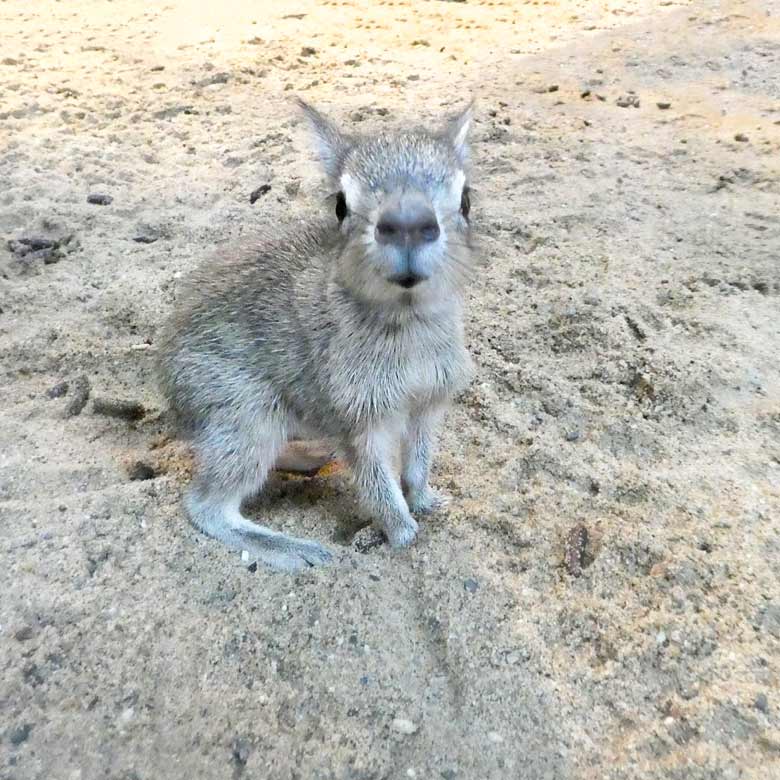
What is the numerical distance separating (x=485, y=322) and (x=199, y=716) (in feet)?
7.91

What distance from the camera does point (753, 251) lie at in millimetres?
4359

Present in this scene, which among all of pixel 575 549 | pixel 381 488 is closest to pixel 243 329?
pixel 381 488

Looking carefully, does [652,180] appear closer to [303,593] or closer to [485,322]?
[485,322]

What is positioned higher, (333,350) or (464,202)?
(464,202)

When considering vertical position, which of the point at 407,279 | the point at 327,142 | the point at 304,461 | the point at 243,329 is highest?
the point at 327,142

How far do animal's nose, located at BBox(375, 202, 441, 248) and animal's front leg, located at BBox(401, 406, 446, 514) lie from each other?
105 cm

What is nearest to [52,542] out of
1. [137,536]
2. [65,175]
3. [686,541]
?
[137,536]

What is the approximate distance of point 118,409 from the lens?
3.67 meters

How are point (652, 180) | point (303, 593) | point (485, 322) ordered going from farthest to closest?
point (652, 180)
point (485, 322)
point (303, 593)

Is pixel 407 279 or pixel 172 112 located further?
pixel 172 112

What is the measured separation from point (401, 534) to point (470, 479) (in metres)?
0.47

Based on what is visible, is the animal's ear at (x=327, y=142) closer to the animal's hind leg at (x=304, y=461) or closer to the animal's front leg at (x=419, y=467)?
the animal's front leg at (x=419, y=467)

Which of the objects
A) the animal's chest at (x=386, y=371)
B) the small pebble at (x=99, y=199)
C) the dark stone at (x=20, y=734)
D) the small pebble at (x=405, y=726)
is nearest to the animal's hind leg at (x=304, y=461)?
the animal's chest at (x=386, y=371)

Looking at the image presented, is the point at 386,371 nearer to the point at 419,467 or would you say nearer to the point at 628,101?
the point at 419,467
